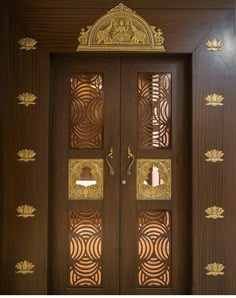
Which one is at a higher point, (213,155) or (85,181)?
(213,155)

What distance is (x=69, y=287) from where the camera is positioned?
3221 millimetres

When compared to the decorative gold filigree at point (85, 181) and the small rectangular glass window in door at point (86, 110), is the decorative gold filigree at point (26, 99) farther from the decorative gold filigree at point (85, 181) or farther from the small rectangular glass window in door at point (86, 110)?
the decorative gold filigree at point (85, 181)

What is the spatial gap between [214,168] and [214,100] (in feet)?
A: 1.88

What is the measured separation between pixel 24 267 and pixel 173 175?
147 centimetres

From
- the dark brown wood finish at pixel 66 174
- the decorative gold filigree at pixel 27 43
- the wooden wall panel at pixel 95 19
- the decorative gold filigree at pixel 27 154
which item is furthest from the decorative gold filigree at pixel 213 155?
the decorative gold filigree at pixel 27 43

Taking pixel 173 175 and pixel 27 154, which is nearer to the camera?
pixel 27 154

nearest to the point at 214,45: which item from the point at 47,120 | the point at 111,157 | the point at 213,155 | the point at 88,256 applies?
the point at 213,155

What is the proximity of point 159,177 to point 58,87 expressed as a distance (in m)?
1.18

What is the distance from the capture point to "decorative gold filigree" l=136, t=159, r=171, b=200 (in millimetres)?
3234

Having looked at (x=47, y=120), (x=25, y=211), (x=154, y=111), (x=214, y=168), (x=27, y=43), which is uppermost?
(x=27, y=43)

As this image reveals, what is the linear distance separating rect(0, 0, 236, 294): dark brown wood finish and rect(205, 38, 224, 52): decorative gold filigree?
4 cm

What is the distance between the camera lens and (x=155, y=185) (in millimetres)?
3248

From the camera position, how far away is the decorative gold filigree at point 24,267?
3.10 meters

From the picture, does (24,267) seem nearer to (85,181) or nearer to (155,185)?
(85,181)
